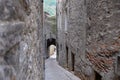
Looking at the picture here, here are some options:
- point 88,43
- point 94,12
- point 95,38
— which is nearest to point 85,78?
point 88,43

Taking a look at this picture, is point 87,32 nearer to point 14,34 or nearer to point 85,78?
point 85,78

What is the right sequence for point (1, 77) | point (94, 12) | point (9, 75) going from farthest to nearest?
point (94, 12) → point (9, 75) → point (1, 77)

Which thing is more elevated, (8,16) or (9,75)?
(8,16)

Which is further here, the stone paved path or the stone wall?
the stone paved path

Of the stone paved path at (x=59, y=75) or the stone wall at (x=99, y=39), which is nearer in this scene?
the stone wall at (x=99, y=39)

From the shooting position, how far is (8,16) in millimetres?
1216

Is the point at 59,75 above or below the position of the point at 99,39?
below

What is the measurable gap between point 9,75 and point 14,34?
0.28 m

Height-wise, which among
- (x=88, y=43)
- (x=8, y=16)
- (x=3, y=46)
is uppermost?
(x=8, y=16)

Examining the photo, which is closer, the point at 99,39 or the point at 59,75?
the point at 99,39

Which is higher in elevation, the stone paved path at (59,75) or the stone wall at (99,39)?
the stone wall at (99,39)

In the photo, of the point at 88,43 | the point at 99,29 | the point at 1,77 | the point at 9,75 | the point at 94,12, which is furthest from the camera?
the point at 88,43

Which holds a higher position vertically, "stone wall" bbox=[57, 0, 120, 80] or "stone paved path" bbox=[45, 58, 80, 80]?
"stone wall" bbox=[57, 0, 120, 80]

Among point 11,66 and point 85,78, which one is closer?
point 11,66
